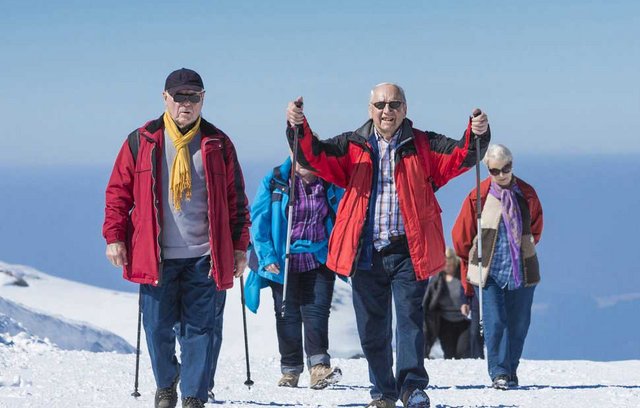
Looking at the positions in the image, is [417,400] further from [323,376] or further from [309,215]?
[309,215]

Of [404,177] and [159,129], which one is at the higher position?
[159,129]

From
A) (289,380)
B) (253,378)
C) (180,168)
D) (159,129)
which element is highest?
(159,129)

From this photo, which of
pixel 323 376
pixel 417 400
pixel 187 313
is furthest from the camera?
pixel 323 376

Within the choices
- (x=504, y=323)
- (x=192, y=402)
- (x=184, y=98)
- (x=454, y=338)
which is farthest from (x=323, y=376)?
(x=454, y=338)

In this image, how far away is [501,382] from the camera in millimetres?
10812

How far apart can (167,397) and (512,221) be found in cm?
395

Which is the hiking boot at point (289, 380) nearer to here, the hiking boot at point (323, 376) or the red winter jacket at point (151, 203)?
the hiking boot at point (323, 376)

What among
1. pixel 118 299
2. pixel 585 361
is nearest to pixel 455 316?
pixel 585 361

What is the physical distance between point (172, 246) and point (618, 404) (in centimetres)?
428

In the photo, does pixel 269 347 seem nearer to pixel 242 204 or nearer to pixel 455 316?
pixel 455 316

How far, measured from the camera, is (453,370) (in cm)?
1243

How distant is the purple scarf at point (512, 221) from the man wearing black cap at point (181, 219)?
134 inches

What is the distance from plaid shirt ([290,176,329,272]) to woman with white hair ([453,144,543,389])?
136 cm

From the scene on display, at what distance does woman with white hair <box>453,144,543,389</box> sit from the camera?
10719mm
